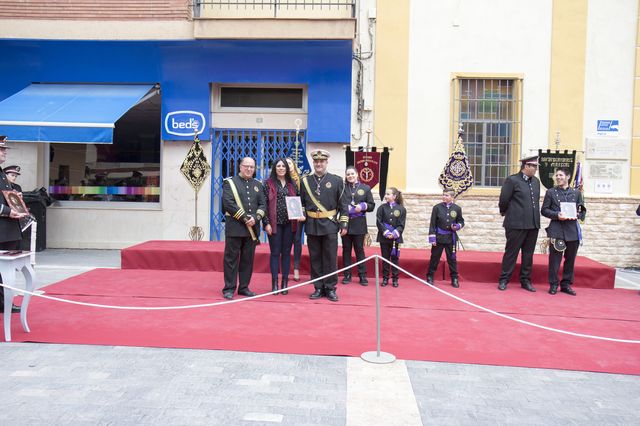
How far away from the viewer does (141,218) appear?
10742mm

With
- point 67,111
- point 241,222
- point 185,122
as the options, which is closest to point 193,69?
point 185,122

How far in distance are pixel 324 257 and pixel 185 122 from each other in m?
5.34

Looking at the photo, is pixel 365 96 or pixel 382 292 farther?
pixel 365 96

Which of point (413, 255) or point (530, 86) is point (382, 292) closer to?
point (413, 255)

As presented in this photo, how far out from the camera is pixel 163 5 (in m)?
10.2

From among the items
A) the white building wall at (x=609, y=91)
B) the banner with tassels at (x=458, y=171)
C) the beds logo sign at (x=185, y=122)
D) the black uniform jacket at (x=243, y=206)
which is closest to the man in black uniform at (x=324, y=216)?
the black uniform jacket at (x=243, y=206)

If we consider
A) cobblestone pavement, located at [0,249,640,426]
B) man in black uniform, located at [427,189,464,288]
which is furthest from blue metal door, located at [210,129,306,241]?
cobblestone pavement, located at [0,249,640,426]

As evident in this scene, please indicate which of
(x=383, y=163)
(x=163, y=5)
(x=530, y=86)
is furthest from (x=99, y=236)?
(x=530, y=86)

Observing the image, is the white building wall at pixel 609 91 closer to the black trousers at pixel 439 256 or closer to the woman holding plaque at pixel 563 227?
the woman holding plaque at pixel 563 227

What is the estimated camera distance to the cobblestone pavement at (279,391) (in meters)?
3.17

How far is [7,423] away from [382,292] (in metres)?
4.74

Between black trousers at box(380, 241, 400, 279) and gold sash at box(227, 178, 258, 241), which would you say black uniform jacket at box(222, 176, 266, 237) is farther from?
black trousers at box(380, 241, 400, 279)

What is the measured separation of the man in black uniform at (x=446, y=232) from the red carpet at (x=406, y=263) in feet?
1.45

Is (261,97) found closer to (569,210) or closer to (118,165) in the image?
(118,165)
